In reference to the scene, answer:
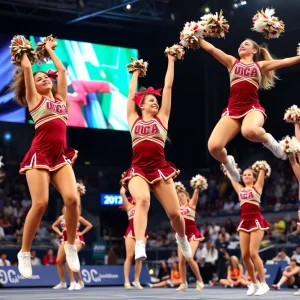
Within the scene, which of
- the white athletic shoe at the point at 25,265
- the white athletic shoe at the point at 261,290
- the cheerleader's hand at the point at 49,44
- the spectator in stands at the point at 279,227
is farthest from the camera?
the spectator in stands at the point at 279,227

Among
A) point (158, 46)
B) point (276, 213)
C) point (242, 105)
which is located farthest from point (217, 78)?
point (242, 105)

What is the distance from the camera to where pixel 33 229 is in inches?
255

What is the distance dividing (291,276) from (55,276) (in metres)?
5.25

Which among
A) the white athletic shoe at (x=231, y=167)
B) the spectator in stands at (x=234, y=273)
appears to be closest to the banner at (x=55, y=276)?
the spectator in stands at (x=234, y=273)

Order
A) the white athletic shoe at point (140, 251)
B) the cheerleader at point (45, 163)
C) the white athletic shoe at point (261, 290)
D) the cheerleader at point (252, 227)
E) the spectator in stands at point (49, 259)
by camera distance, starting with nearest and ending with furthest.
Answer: the cheerleader at point (45, 163) → the white athletic shoe at point (140, 251) → the white athletic shoe at point (261, 290) → the cheerleader at point (252, 227) → the spectator in stands at point (49, 259)

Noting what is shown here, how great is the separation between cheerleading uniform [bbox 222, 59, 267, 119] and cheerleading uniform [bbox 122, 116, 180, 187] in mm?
848

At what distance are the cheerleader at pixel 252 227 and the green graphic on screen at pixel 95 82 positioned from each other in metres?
11.5

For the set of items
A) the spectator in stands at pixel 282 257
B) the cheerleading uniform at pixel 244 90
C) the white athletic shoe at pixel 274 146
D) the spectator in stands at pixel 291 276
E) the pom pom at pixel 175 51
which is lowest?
the spectator in stands at pixel 291 276

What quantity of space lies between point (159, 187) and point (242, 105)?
4.32 ft

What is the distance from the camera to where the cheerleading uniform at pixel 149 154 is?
7.56 metres

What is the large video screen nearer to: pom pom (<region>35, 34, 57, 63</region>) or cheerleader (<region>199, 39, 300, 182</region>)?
cheerleader (<region>199, 39, 300, 182</region>)

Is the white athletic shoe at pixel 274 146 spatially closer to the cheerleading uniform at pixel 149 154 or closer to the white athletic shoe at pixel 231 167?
the white athletic shoe at pixel 231 167

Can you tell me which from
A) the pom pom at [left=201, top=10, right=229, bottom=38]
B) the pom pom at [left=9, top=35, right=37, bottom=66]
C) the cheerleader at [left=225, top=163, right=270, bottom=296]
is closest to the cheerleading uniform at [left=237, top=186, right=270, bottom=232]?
the cheerleader at [left=225, top=163, right=270, bottom=296]

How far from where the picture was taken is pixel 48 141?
21.4ft
